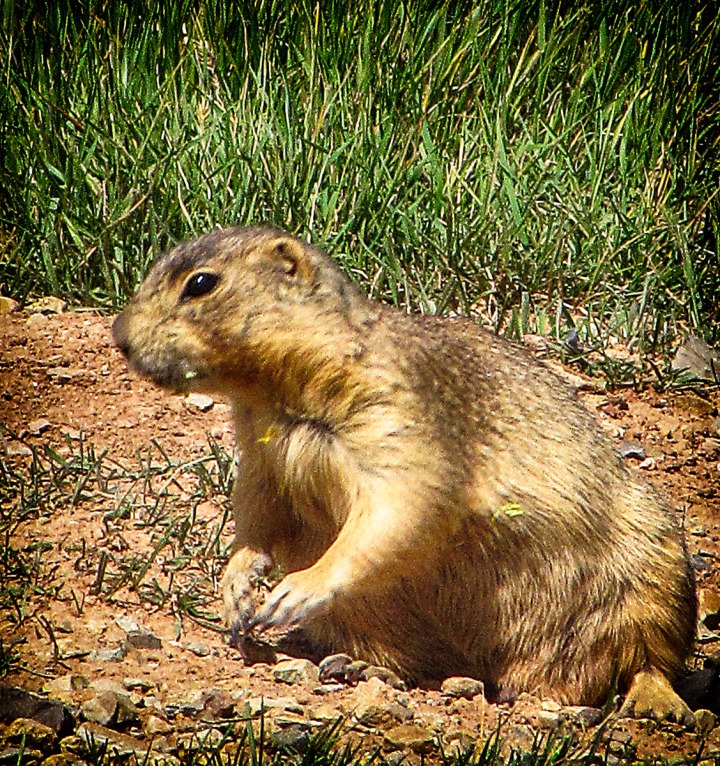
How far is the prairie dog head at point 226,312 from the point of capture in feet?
9.82

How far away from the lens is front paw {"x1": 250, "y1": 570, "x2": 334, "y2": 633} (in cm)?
299

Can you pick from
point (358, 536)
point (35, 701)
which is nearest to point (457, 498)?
point (358, 536)

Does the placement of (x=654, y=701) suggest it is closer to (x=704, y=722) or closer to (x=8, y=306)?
(x=704, y=722)

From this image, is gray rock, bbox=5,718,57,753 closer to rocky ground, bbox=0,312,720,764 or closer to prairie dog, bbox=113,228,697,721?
rocky ground, bbox=0,312,720,764

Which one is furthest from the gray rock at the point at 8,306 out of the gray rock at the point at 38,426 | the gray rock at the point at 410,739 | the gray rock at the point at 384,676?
the gray rock at the point at 410,739

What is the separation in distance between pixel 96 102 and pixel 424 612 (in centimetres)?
234

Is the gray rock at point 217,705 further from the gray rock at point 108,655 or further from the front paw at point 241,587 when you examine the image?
the front paw at point 241,587

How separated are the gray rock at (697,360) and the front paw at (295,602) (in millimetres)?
1880

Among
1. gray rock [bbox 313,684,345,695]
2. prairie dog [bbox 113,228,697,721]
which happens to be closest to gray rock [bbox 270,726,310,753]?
gray rock [bbox 313,684,345,695]

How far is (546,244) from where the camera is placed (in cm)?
469

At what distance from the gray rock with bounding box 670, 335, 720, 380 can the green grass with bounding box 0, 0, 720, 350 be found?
0.12 metres

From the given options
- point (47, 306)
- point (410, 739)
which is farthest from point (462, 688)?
point (47, 306)

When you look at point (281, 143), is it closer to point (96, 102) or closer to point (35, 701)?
point (96, 102)

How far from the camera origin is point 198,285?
3047mm
